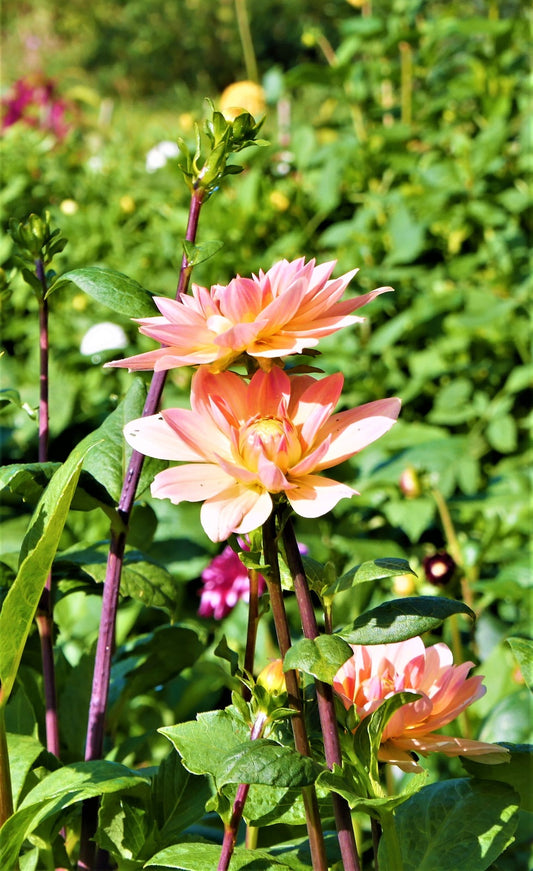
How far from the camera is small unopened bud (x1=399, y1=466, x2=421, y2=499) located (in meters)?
1.43

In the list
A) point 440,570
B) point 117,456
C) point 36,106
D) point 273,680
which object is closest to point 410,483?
point 440,570

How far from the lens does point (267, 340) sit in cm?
43

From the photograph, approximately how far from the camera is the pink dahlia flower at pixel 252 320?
408 mm

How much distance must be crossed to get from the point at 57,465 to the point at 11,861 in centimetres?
20

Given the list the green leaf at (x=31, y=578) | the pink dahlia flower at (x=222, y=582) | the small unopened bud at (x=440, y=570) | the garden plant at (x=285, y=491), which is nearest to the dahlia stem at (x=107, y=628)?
the garden plant at (x=285, y=491)

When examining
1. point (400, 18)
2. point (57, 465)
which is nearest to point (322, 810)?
point (57, 465)

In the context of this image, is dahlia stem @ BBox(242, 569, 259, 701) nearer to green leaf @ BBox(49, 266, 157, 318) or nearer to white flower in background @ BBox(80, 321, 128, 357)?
green leaf @ BBox(49, 266, 157, 318)

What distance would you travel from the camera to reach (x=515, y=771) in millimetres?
536

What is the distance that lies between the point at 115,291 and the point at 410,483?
980 mm

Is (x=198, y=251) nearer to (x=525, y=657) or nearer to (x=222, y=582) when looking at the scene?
(x=525, y=657)

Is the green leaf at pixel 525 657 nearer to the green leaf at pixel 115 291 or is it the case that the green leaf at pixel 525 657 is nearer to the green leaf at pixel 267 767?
the green leaf at pixel 267 767

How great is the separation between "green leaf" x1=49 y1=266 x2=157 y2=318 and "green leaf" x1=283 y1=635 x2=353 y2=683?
0.21 meters

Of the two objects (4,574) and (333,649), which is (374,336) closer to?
(4,574)

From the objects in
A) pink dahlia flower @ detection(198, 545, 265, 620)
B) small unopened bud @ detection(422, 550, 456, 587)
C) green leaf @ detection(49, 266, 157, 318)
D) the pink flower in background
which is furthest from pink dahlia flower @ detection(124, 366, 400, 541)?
the pink flower in background
